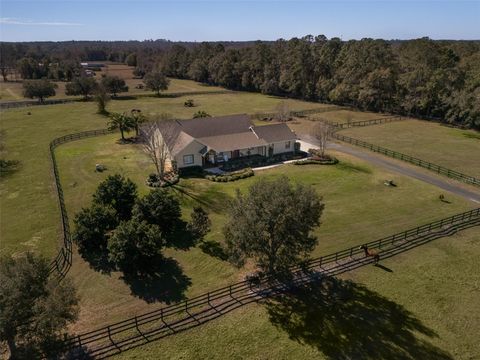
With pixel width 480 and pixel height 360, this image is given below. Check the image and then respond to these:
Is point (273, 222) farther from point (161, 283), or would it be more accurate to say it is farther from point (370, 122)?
point (370, 122)

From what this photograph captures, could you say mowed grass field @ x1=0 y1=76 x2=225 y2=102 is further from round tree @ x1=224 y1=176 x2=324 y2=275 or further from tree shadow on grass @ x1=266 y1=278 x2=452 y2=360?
tree shadow on grass @ x1=266 y1=278 x2=452 y2=360

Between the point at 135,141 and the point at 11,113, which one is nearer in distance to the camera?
the point at 135,141

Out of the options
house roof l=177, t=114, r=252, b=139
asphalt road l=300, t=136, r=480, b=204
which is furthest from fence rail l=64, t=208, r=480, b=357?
house roof l=177, t=114, r=252, b=139

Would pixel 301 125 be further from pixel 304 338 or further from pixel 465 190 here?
pixel 304 338

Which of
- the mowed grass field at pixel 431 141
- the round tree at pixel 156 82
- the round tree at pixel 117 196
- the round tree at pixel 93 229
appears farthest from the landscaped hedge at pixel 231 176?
the round tree at pixel 156 82

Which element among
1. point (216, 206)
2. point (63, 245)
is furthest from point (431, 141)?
point (63, 245)

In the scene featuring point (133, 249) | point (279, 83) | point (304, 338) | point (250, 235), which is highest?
point (279, 83)

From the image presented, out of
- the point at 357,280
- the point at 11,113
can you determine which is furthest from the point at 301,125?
the point at 11,113

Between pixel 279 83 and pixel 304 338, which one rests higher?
pixel 279 83
